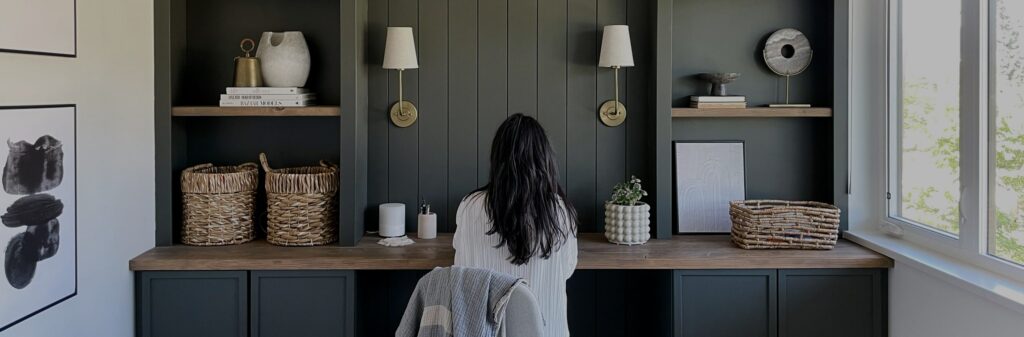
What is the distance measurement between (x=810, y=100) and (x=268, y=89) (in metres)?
2.30

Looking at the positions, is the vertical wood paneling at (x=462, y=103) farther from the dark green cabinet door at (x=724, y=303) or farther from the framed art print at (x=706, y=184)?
the dark green cabinet door at (x=724, y=303)

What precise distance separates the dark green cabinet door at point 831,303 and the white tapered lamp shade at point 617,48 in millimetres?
1040

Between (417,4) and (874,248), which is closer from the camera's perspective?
(874,248)

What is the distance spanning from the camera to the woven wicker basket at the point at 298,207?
367cm

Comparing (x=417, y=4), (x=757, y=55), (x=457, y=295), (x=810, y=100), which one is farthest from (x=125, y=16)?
(x=810, y=100)

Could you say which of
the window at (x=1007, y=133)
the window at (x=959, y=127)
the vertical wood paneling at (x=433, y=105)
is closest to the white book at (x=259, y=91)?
the vertical wood paneling at (x=433, y=105)

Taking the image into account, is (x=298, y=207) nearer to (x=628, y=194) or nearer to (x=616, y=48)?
(x=628, y=194)

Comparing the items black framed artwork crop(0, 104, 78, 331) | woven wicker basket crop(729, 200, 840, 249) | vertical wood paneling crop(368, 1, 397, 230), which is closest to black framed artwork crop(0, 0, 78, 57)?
black framed artwork crop(0, 104, 78, 331)

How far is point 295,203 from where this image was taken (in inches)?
145

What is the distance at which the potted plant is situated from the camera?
3678 mm

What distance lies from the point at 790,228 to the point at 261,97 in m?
2.15

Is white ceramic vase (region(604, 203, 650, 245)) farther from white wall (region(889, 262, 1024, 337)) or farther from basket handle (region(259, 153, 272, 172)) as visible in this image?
basket handle (region(259, 153, 272, 172))

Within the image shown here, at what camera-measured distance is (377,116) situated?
157 inches

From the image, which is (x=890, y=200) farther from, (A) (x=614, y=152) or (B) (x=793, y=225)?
(A) (x=614, y=152)
